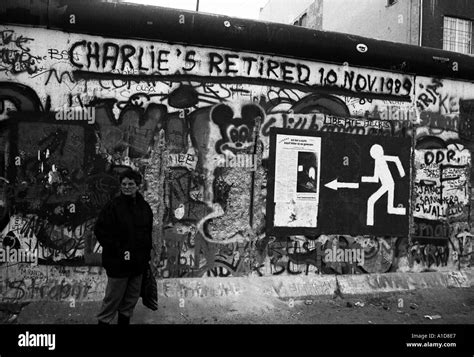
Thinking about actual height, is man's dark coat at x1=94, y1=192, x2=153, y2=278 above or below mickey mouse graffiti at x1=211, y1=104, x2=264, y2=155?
below

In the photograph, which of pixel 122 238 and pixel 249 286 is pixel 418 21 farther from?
pixel 122 238

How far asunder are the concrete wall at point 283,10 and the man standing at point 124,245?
23.2m

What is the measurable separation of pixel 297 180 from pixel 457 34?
14.6 metres

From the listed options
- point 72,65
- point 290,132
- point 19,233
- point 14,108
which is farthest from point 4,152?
point 290,132

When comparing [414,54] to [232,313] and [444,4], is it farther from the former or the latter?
[444,4]

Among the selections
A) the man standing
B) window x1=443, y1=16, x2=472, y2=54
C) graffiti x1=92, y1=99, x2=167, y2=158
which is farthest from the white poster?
window x1=443, y1=16, x2=472, y2=54

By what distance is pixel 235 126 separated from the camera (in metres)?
5.58

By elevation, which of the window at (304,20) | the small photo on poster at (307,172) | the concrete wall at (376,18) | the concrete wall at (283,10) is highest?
the concrete wall at (283,10)

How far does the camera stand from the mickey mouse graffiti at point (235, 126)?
18.1ft

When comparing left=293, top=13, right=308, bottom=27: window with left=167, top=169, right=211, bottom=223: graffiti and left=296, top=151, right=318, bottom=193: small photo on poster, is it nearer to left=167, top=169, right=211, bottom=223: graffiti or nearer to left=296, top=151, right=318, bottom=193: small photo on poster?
left=296, top=151, right=318, bottom=193: small photo on poster

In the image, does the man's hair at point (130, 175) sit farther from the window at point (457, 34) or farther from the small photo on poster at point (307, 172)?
the window at point (457, 34)

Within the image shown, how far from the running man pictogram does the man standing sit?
3.67 meters

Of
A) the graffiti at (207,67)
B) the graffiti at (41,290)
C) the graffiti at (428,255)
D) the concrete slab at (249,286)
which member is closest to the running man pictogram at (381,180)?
the graffiti at (428,255)

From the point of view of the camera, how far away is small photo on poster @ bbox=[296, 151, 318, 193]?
584cm
